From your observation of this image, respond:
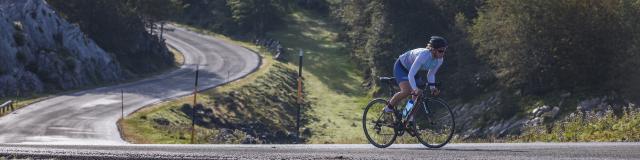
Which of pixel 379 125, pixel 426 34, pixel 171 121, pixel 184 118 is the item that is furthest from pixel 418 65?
pixel 426 34

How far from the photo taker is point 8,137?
32.6 metres

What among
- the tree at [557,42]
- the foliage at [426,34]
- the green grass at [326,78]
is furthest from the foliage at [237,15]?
the tree at [557,42]

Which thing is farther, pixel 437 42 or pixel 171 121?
pixel 171 121

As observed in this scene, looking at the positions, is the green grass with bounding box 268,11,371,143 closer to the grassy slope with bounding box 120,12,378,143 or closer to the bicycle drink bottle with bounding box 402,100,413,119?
the grassy slope with bounding box 120,12,378,143

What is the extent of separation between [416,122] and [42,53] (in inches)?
1725

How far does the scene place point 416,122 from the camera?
14133 mm

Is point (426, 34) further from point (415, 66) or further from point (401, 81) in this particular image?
point (415, 66)

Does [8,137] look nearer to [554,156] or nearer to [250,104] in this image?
[250,104]

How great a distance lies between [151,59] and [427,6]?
1070 inches

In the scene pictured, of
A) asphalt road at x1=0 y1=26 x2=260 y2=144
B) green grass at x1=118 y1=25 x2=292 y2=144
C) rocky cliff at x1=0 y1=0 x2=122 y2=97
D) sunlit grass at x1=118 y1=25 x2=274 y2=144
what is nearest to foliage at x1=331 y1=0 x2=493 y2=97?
green grass at x1=118 y1=25 x2=292 y2=144

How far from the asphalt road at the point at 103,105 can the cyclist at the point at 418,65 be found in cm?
1999

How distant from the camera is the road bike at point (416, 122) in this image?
13.7 meters

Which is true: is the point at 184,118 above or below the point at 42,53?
below

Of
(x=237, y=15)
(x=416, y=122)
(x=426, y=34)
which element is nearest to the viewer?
(x=416, y=122)
